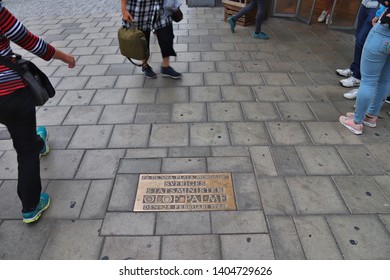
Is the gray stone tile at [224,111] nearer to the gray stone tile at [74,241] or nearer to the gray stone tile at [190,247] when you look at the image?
the gray stone tile at [190,247]

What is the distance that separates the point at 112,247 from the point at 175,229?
480 millimetres

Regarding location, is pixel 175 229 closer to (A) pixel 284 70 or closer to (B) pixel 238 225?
(B) pixel 238 225

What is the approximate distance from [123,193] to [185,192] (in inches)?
21.4

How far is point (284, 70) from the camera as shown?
4539 millimetres

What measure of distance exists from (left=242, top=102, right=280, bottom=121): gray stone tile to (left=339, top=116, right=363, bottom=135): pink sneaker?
73cm

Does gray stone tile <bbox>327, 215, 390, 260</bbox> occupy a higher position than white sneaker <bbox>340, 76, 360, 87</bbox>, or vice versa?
white sneaker <bbox>340, 76, 360, 87</bbox>

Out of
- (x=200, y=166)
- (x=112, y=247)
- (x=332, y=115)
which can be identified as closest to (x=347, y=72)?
(x=332, y=115)

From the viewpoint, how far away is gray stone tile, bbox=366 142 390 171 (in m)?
2.85

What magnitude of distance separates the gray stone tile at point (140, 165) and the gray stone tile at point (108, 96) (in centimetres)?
123

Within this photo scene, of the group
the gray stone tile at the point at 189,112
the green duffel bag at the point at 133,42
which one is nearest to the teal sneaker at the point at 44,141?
the gray stone tile at the point at 189,112

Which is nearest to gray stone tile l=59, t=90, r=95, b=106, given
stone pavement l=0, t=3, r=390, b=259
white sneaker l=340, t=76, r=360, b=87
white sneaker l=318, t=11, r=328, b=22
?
stone pavement l=0, t=3, r=390, b=259

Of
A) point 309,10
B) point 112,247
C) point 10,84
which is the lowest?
point 112,247

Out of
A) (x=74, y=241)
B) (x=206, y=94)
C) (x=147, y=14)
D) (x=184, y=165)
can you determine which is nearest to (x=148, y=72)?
(x=147, y=14)

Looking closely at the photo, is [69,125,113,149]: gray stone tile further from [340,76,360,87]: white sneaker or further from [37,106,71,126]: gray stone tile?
[340,76,360,87]: white sneaker
